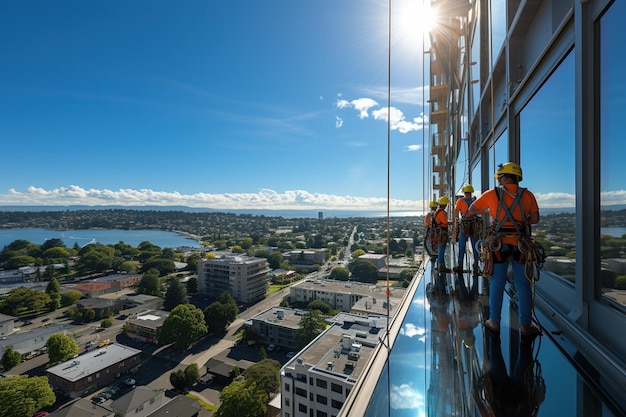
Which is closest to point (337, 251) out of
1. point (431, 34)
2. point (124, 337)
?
point (124, 337)

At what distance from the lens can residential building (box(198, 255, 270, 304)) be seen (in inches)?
1277

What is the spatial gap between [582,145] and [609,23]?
0.63m

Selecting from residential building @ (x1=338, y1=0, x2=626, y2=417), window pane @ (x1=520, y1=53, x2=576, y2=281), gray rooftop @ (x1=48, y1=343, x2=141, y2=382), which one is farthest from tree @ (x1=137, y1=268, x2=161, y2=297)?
window pane @ (x1=520, y1=53, x2=576, y2=281)

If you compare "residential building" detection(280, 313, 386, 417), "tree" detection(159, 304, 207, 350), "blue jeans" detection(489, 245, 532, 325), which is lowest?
"tree" detection(159, 304, 207, 350)

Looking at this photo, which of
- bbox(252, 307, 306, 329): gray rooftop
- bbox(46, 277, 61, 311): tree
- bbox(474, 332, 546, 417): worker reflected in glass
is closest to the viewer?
bbox(474, 332, 546, 417): worker reflected in glass

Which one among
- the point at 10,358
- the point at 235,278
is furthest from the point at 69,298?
the point at 235,278

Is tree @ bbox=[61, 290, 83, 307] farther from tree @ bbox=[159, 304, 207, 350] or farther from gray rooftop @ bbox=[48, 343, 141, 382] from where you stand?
tree @ bbox=[159, 304, 207, 350]

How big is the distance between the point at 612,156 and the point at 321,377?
34.7 feet

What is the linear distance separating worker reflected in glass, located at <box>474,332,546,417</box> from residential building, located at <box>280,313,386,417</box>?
28.0ft

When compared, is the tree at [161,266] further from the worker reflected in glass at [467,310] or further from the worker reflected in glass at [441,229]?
the worker reflected in glass at [467,310]

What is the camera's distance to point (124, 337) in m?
23.8

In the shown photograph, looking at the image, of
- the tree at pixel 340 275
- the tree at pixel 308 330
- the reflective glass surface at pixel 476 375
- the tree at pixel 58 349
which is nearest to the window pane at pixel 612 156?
the reflective glass surface at pixel 476 375

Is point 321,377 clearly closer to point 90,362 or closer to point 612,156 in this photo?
point 612,156

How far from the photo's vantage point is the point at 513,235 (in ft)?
6.06
